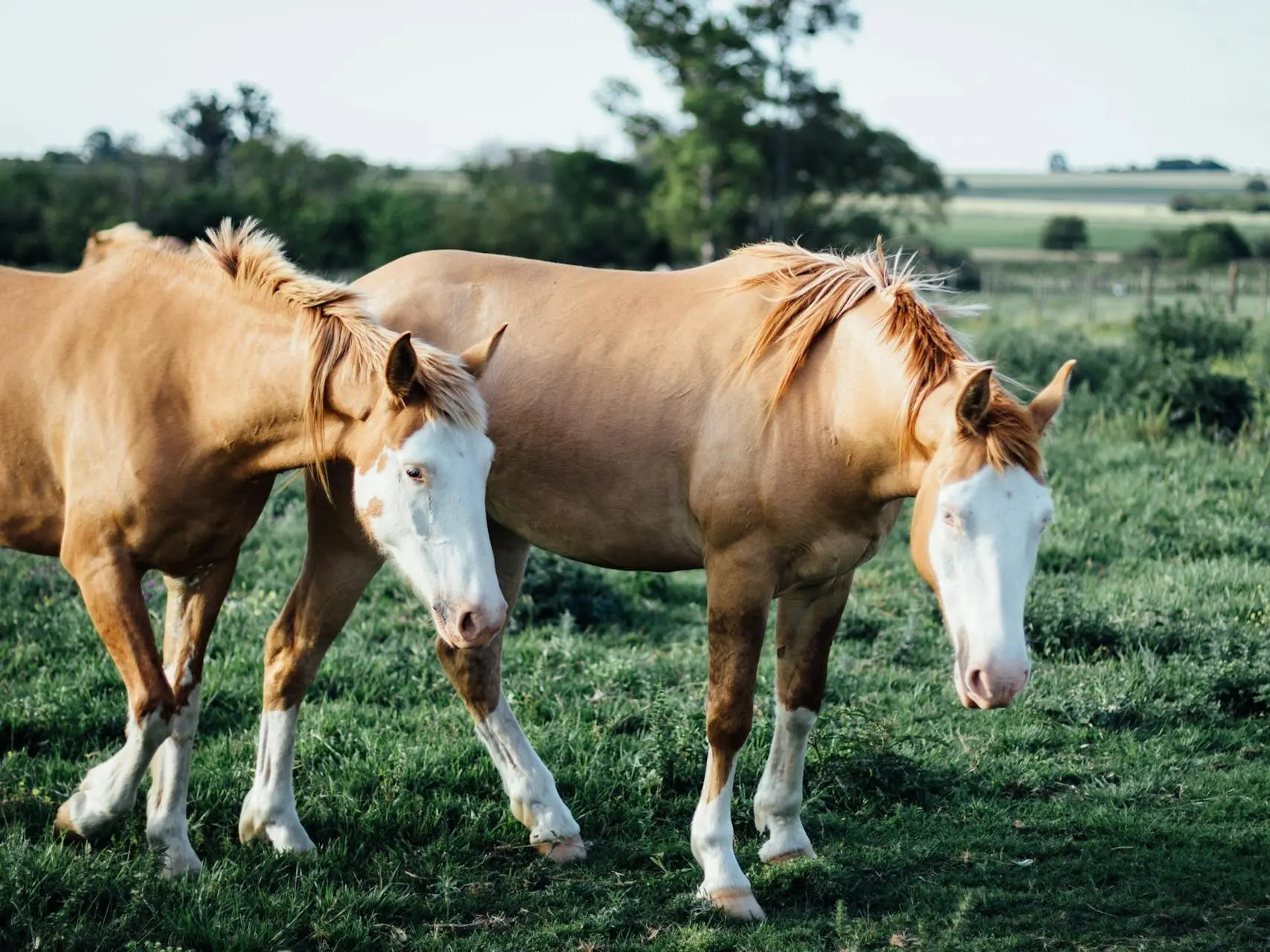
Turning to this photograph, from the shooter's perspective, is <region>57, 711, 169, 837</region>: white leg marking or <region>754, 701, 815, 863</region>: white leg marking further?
<region>754, 701, 815, 863</region>: white leg marking

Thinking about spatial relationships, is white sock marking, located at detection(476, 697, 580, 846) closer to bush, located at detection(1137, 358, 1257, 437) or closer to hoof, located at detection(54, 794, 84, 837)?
hoof, located at detection(54, 794, 84, 837)

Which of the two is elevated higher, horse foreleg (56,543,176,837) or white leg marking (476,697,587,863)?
horse foreleg (56,543,176,837)

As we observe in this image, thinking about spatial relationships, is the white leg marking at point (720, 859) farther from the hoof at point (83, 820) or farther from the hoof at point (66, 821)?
the hoof at point (66, 821)

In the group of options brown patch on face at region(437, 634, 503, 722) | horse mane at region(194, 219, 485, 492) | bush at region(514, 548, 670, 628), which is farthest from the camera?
bush at region(514, 548, 670, 628)

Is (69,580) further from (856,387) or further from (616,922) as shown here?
(856,387)

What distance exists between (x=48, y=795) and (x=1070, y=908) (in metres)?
3.62

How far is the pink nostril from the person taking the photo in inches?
122

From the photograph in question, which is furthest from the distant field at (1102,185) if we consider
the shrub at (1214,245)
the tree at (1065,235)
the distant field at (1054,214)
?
the shrub at (1214,245)

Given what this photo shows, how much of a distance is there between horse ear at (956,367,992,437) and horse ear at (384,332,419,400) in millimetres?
1501

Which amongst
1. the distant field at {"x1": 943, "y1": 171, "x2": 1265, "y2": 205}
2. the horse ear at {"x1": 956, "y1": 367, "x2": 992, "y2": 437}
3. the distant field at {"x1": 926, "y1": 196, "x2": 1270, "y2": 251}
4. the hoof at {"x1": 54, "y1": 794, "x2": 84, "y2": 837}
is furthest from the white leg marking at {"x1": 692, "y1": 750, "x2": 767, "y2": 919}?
the distant field at {"x1": 943, "y1": 171, "x2": 1265, "y2": 205}

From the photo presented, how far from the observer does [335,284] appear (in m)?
3.81

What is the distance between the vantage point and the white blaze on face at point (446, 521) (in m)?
3.36

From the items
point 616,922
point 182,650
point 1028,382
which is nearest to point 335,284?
point 182,650

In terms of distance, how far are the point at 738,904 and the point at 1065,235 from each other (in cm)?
6562
